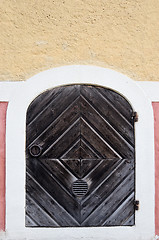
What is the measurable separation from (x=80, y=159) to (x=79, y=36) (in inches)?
53.6

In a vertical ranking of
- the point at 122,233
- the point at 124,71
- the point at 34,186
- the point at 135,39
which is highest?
the point at 135,39

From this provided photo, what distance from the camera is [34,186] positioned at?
423 centimetres

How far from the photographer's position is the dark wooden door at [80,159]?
424cm

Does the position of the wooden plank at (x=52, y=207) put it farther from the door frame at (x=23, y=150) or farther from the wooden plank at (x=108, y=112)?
the wooden plank at (x=108, y=112)

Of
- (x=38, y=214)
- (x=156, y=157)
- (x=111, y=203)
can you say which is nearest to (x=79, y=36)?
(x=156, y=157)

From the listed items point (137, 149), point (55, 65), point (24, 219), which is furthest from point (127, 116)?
point (24, 219)

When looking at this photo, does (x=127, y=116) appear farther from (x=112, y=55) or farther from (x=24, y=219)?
(x=24, y=219)

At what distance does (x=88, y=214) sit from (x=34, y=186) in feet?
2.20

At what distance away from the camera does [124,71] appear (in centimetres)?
431

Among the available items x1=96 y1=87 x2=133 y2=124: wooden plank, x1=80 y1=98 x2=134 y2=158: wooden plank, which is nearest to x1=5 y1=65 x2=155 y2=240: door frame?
x1=96 y1=87 x2=133 y2=124: wooden plank

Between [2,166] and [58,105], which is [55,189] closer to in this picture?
[2,166]

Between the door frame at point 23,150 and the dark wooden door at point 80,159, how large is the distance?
0.07 metres

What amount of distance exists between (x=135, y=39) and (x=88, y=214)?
2.01 meters

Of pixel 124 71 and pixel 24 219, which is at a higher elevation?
pixel 124 71
